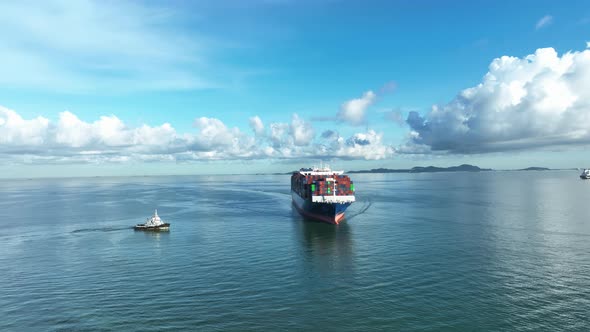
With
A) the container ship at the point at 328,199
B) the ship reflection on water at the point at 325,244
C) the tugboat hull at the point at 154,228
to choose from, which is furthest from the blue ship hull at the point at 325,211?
the tugboat hull at the point at 154,228

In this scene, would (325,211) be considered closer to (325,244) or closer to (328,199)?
(328,199)

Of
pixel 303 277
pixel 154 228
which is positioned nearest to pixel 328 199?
pixel 154 228

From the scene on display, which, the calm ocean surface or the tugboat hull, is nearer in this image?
the calm ocean surface

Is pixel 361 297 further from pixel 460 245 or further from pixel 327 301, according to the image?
pixel 460 245

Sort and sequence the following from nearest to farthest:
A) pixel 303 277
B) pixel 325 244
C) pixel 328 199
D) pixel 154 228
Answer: pixel 303 277
pixel 325 244
pixel 154 228
pixel 328 199

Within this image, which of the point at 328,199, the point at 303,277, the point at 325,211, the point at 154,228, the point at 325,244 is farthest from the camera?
the point at 328,199

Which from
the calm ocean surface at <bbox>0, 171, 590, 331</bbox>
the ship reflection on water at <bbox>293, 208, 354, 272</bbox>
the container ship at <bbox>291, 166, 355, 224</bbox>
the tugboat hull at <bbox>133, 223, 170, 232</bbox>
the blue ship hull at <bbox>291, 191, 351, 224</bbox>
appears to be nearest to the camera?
the calm ocean surface at <bbox>0, 171, 590, 331</bbox>

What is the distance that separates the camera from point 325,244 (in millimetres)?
74000

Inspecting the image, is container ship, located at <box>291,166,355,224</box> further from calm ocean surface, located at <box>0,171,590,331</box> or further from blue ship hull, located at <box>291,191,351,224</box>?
calm ocean surface, located at <box>0,171,590,331</box>

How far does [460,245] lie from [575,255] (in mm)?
17420

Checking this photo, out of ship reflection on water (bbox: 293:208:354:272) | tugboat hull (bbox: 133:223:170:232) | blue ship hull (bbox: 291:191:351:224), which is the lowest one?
ship reflection on water (bbox: 293:208:354:272)

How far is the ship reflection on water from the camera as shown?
5784 cm

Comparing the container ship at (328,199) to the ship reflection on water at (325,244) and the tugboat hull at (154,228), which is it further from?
the tugboat hull at (154,228)

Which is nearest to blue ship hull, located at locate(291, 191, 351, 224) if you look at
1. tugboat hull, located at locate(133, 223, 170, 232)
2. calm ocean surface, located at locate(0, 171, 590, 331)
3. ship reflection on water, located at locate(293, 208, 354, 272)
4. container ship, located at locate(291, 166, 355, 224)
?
container ship, located at locate(291, 166, 355, 224)
